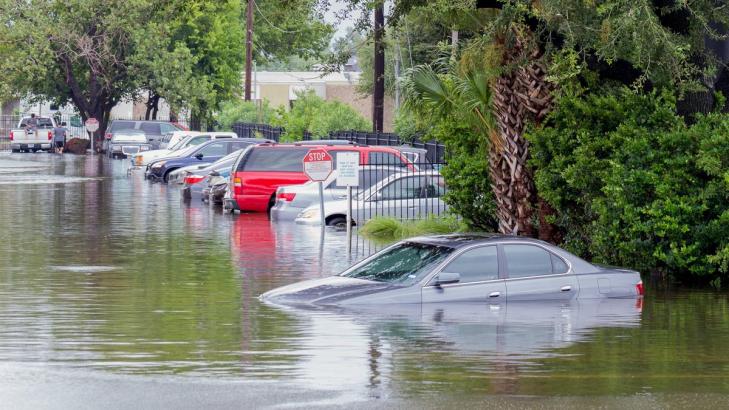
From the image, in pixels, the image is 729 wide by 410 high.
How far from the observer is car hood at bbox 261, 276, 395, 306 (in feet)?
53.6

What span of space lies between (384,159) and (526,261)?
18.0 m

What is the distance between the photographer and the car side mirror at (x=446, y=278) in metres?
16.3

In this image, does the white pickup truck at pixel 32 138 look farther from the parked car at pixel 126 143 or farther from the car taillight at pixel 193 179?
the car taillight at pixel 193 179

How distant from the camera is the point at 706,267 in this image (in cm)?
2022

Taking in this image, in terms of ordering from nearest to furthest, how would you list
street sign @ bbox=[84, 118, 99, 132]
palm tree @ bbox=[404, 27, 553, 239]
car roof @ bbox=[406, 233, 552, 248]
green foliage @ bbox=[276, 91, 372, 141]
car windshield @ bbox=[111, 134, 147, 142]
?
car roof @ bbox=[406, 233, 552, 248] → palm tree @ bbox=[404, 27, 553, 239] → green foliage @ bbox=[276, 91, 372, 141] → car windshield @ bbox=[111, 134, 147, 142] → street sign @ bbox=[84, 118, 99, 132]

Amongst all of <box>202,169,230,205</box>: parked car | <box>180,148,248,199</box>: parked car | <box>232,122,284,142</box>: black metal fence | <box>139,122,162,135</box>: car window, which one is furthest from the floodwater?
<box>139,122,162,135</box>: car window

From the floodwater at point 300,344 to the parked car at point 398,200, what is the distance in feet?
17.2

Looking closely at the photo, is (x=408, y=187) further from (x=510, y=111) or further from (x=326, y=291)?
(x=326, y=291)

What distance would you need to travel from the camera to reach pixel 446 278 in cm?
1627

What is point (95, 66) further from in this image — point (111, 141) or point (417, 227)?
point (417, 227)

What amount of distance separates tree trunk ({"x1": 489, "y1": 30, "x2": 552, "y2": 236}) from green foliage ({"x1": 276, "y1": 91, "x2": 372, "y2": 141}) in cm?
3080

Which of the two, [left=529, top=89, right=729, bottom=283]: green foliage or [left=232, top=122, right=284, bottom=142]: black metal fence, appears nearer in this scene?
[left=529, top=89, right=729, bottom=283]: green foliage

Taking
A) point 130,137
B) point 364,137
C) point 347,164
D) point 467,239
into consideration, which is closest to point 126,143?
point 130,137

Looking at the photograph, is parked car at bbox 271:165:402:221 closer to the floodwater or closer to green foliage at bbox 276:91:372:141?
the floodwater
